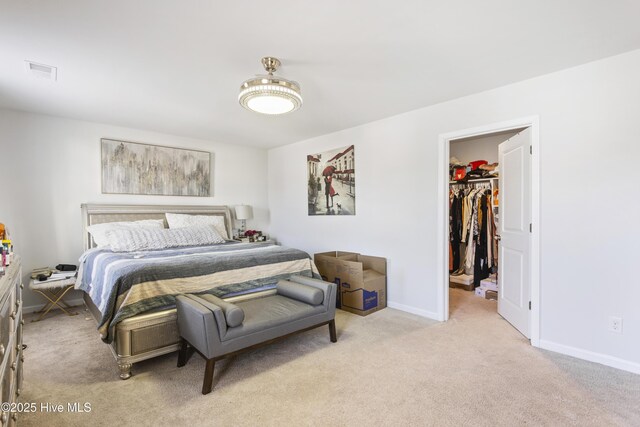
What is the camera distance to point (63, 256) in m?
3.88

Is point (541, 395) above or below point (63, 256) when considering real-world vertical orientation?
below

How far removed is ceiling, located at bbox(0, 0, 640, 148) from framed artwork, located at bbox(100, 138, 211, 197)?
91 cm

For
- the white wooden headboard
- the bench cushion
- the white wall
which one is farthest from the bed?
the white wall

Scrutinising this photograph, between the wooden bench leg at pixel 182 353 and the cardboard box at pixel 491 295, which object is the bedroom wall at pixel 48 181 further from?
the cardboard box at pixel 491 295

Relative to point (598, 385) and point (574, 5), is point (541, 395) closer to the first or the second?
point (598, 385)

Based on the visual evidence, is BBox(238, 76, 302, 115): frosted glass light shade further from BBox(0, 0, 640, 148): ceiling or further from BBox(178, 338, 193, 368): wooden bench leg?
BBox(178, 338, 193, 368): wooden bench leg

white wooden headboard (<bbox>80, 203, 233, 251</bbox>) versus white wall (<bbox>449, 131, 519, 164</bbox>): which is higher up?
white wall (<bbox>449, 131, 519, 164</bbox>)

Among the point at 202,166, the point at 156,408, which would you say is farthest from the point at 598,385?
the point at 202,166

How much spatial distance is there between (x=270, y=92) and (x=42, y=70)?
1.93 meters

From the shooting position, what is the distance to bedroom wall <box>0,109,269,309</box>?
141 inches

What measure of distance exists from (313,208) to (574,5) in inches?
144

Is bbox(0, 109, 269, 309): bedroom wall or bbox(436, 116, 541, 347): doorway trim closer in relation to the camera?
bbox(436, 116, 541, 347): doorway trim

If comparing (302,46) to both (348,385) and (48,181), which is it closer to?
(348,385)

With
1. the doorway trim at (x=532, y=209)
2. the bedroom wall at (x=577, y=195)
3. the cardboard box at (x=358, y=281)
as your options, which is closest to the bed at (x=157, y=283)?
the cardboard box at (x=358, y=281)
